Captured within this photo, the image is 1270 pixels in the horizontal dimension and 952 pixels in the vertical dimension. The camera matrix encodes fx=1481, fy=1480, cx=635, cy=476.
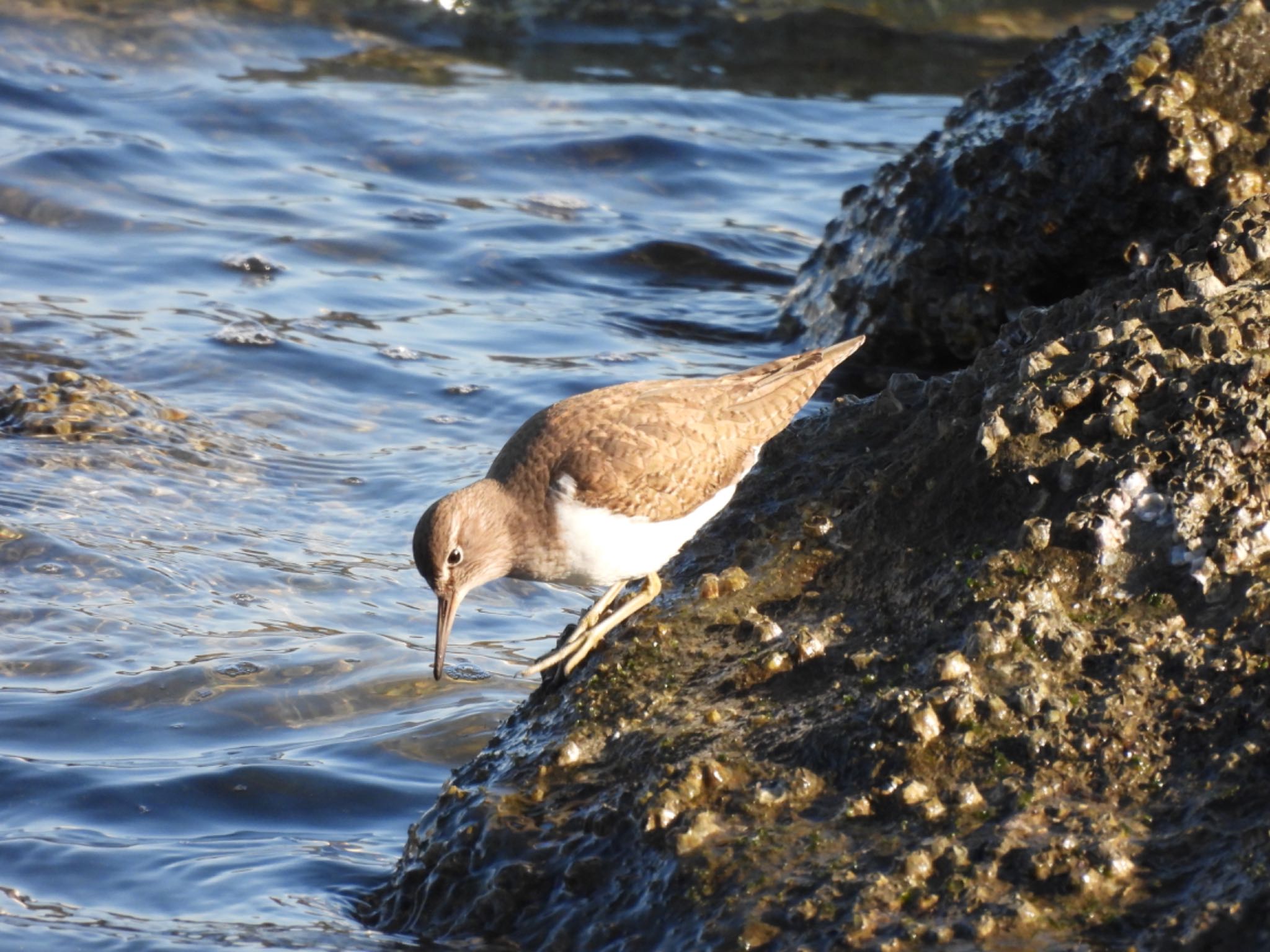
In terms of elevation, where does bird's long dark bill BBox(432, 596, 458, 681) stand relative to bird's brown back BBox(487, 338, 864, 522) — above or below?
below

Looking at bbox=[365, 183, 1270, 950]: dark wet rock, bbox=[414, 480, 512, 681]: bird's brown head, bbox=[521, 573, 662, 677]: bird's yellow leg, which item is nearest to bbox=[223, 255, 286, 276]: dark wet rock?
bbox=[414, 480, 512, 681]: bird's brown head

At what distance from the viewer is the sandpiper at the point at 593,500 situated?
4883 millimetres

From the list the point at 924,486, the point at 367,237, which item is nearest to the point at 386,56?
the point at 367,237

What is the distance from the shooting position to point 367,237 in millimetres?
10773

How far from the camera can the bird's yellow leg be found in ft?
14.6

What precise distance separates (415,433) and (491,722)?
3033mm

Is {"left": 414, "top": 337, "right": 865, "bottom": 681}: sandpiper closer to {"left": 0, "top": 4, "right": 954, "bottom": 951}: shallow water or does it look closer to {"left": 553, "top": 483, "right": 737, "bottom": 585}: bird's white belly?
{"left": 553, "top": 483, "right": 737, "bottom": 585}: bird's white belly

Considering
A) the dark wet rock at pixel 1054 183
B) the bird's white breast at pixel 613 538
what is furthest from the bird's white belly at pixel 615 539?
the dark wet rock at pixel 1054 183

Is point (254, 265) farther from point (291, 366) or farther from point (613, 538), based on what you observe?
point (613, 538)

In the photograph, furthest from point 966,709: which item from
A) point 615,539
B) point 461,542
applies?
point 461,542

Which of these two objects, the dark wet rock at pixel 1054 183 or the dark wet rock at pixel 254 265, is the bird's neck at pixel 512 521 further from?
the dark wet rock at pixel 254 265

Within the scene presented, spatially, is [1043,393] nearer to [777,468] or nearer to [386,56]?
[777,468]

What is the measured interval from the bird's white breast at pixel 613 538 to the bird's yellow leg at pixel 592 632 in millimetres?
81

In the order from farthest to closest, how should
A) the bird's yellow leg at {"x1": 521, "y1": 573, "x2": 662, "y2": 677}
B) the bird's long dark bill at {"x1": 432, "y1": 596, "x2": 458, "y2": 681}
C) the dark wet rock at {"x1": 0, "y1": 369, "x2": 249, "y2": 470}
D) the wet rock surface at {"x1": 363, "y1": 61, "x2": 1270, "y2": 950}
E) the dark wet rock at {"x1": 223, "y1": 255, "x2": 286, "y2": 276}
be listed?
1. the dark wet rock at {"x1": 223, "y1": 255, "x2": 286, "y2": 276}
2. the dark wet rock at {"x1": 0, "y1": 369, "x2": 249, "y2": 470}
3. the bird's long dark bill at {"x1": 432, "y1": 596, "x2": 458, "y2": 681}
4. the bird's yellow leg at {"x1": 521, "y1": 573, "x2": 662, "y2": 677}
5. the wet rock surface at {"x1": 363, "y1": 61, "x2": 1270, "y2": 950}
